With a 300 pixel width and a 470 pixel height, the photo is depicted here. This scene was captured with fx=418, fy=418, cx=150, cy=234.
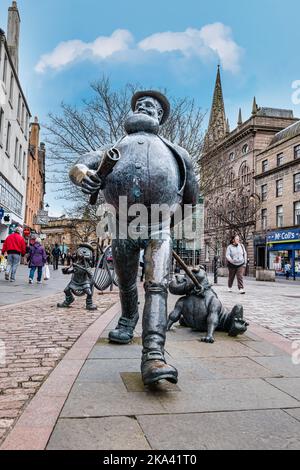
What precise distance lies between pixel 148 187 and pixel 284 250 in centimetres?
3801

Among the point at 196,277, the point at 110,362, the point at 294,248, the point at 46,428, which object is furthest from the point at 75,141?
the point at 294,248

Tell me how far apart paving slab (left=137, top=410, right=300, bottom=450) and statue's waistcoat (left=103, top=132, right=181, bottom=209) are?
151 centimetres

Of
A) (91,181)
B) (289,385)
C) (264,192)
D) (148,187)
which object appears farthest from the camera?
(264,192)

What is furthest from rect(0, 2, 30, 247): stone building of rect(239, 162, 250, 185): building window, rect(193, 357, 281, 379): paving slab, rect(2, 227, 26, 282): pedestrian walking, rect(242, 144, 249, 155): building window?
rect(242, 144, 249, 155): building window

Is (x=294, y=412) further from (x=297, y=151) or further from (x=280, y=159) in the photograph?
(x=280, y=159)

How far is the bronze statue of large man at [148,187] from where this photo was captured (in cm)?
265

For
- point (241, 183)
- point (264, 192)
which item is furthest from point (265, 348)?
point (241, 183)

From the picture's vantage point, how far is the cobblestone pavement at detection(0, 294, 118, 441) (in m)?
2.30

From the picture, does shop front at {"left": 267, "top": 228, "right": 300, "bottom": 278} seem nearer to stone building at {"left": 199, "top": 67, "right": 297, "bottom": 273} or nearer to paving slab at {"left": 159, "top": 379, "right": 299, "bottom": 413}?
stone building at {"left": 199, "top": 67, "right": 297, "bottom": 273}

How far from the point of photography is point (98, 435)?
1762 millimetres

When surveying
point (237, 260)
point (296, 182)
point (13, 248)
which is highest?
point (296, 182)

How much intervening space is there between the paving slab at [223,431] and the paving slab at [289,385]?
403mm

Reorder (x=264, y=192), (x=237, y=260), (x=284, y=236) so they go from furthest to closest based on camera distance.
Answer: (x=264, y=192) → (x=284, y=236) → (x=237, y=260)

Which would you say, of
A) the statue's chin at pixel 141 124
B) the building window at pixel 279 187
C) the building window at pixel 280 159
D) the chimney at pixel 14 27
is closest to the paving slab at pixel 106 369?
the statue's chin at pixel 141 124
